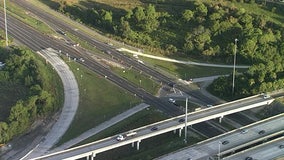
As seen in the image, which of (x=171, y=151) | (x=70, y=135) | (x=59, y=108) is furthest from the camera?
(x=59, y=108)

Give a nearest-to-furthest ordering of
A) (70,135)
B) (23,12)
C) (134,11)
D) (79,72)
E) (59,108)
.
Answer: (70,135) → (59,108) → (79,72) → (134,11) → (23,12)

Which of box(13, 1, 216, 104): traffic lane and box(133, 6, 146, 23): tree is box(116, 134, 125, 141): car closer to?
box(13, 1, 216, 104): traffic lane

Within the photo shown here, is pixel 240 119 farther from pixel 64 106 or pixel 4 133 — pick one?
pixel 4 133

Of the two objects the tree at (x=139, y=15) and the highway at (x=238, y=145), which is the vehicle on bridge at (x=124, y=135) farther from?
the tree at (x=139, y=15)

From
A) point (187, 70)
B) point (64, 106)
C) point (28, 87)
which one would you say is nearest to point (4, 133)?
point (64, 106)

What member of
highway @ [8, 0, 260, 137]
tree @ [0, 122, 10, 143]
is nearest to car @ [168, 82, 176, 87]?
highway @ [8, 0, 260, 137]

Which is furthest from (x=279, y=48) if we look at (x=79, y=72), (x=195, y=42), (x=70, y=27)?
(x=70, y=27)

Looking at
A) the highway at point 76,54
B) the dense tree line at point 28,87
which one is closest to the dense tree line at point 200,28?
the highway at point 76,54

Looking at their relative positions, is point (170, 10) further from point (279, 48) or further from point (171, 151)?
point (171, 151)
